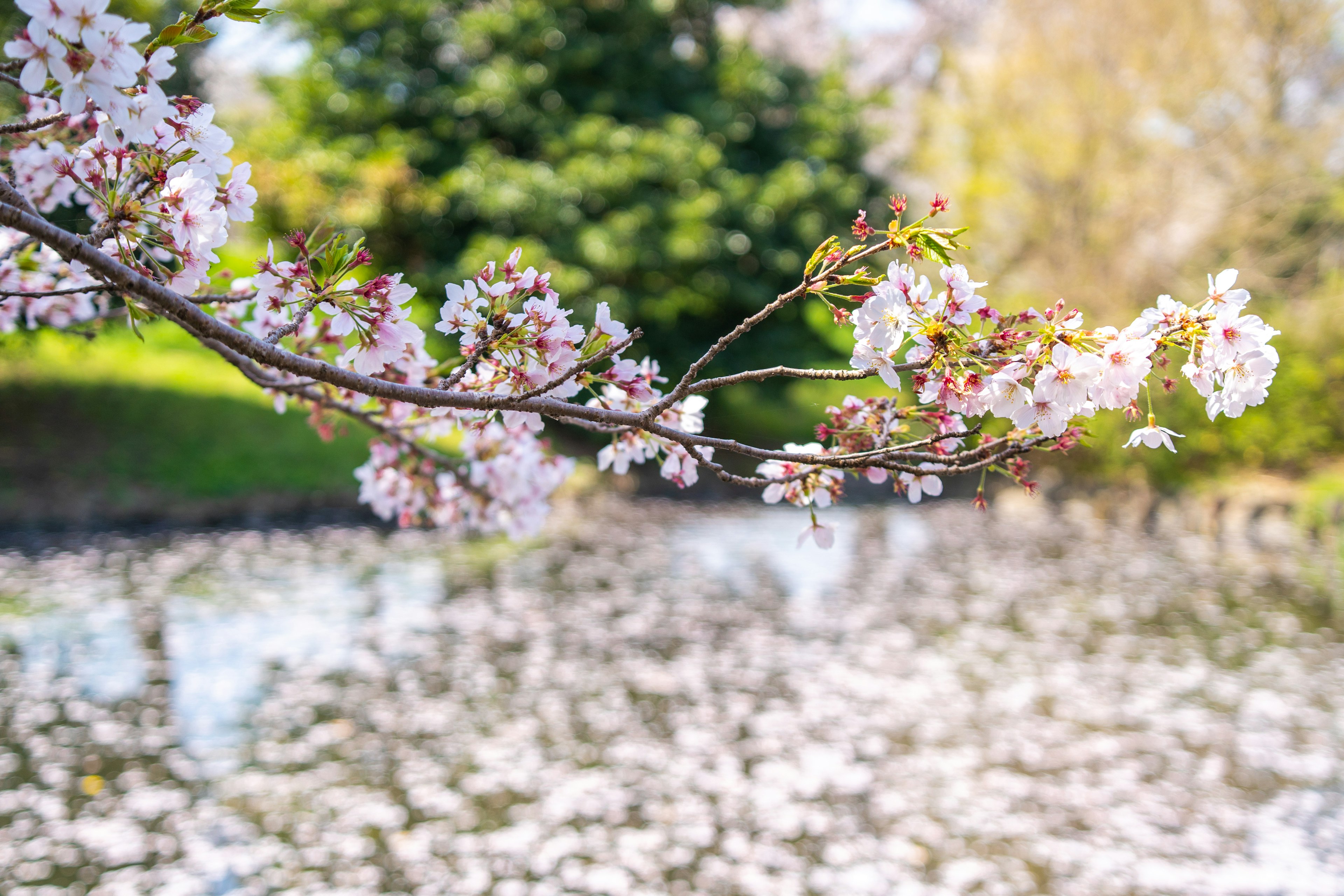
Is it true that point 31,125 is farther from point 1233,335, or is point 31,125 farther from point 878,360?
point 1233,335

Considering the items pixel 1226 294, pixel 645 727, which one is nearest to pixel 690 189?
pixel 645 727

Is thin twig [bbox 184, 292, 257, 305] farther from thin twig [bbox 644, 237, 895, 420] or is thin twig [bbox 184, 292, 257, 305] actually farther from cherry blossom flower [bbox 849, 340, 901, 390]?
cherry blossom flower [bbox 849, 340, 901, 390]

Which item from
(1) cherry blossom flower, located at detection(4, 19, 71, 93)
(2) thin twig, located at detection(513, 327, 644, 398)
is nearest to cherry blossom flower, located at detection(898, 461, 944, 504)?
(2) thin twig, located at detection(513, 327, 644, 398)

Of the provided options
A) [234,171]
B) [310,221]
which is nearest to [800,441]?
[310,221]

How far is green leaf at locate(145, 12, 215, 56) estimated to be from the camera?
1.43m

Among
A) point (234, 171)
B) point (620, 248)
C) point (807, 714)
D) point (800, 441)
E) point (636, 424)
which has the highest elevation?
point (620, 248)

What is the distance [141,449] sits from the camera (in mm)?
10352

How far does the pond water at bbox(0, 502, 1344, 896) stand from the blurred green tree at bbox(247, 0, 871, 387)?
15.3 ft

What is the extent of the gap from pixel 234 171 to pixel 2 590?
7.09m

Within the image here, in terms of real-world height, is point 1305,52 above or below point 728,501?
above

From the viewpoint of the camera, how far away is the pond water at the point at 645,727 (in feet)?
13.0

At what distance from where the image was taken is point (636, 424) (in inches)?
65.7

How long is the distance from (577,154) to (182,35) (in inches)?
440

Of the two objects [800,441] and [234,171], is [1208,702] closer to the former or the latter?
[234,171]
